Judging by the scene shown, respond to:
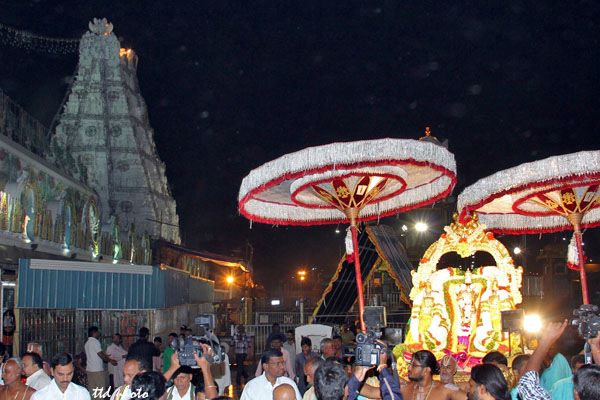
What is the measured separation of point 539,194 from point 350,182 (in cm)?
331

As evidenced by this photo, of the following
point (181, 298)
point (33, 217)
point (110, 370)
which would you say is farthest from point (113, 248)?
point (110, 370)

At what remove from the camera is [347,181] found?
1131 centimetres

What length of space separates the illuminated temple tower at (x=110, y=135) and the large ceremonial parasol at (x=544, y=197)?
92.4ft

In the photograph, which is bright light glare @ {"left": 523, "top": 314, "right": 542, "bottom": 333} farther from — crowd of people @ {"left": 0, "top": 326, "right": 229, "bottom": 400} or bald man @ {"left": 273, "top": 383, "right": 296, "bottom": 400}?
bald man @ {"left": 273, "top": 383, "right": 296, "bottom": 400}

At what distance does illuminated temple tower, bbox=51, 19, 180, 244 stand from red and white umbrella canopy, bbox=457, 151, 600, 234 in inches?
1108

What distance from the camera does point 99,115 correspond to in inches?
1672

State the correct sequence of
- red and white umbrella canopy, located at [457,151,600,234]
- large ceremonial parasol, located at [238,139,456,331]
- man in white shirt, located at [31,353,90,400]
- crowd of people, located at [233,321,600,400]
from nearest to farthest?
crowd of people, located at [233,321,600,400] → man in white shirt, located at [31,353,90,400] → large ceremonial parasol, located at [238,139,456,331] → red and white umbrella canopy, located at [457,151,600,234]

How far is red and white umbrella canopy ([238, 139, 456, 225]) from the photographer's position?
Result: 10.0m

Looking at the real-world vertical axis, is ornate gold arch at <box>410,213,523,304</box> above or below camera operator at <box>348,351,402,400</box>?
above

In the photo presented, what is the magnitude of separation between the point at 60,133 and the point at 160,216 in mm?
8209

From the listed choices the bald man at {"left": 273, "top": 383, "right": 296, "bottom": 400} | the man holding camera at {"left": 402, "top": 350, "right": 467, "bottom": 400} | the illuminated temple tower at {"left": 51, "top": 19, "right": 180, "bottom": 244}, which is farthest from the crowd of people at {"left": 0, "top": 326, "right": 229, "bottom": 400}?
the illuminated temple tower at {"left": 51, "top": 19, "right": 180, "bottom": 244}

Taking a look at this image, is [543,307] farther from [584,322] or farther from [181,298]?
[584,322]

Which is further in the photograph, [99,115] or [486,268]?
[99,115]

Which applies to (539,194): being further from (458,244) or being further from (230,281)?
(230,281)
